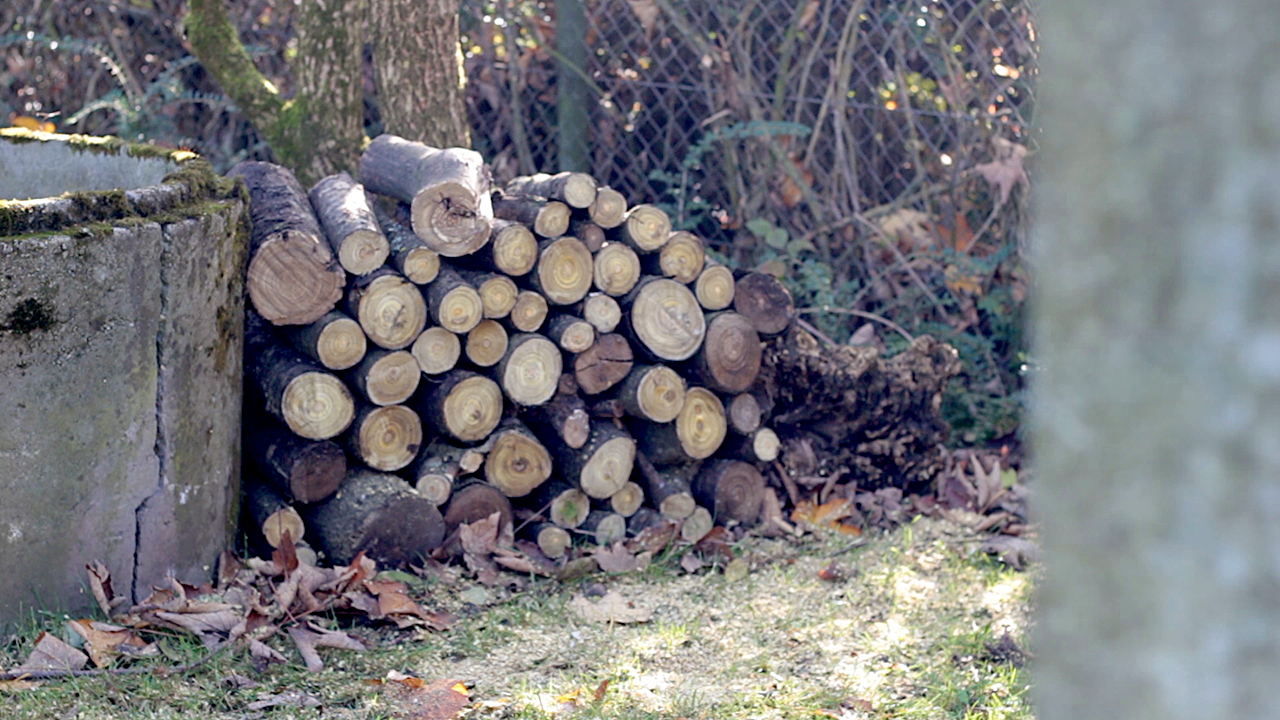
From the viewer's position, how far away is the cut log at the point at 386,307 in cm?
330

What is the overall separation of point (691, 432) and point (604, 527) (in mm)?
406

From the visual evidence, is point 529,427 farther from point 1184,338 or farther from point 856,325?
point 1184,338

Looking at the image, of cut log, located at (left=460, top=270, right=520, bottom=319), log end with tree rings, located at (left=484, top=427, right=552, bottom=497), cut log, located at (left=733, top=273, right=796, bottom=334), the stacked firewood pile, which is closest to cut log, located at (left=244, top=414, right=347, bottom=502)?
the stacked firewood pile

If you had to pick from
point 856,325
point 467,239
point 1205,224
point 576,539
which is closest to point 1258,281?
point 1205,224

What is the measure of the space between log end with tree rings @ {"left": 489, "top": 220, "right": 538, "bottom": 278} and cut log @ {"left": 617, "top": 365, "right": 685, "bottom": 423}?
18.8 inches

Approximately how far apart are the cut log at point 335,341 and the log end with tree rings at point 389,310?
0.03 metres

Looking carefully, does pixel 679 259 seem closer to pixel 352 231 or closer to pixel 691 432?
pixel 691 432

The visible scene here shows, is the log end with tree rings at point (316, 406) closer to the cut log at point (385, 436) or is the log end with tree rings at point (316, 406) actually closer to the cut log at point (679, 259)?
the cut log at point (385, 436)

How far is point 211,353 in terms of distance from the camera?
3.11 metres

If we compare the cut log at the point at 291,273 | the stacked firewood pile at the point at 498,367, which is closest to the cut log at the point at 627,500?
the stacked firewood pile at the point at 498,367

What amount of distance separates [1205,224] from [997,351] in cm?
472

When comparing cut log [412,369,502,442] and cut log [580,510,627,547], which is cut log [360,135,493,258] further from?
cut log [580,510,627,547]

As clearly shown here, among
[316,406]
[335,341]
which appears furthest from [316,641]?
[335,341]

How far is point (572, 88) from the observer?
212 inches
